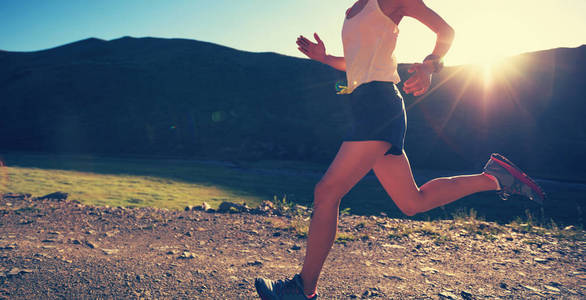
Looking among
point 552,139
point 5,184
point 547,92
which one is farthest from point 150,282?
point 547,92

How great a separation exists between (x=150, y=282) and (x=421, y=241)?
229cm

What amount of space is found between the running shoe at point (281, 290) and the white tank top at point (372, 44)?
1.03 m

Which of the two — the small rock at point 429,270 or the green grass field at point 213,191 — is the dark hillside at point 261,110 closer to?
the green grass field at point 213,191

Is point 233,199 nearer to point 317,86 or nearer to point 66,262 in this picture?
point 66,262

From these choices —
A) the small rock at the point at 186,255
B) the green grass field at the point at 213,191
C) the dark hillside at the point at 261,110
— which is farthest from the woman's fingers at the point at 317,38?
the dark hillside at the point at 261,110

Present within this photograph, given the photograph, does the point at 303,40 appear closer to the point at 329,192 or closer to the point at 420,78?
the point at 420,78

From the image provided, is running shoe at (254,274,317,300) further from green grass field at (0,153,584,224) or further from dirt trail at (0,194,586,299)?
green grass field at (0,153,584,224)

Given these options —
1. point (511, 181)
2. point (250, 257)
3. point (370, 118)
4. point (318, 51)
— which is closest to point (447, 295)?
point (511, 181)

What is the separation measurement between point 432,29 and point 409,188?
0.78 metres

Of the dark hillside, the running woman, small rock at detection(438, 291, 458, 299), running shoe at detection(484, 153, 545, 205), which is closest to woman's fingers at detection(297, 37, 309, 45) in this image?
the running woman

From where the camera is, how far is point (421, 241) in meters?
3.40

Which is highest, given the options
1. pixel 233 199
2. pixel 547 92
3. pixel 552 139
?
pixel 547 92

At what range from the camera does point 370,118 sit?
5.88ft

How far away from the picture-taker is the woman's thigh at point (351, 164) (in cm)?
179
